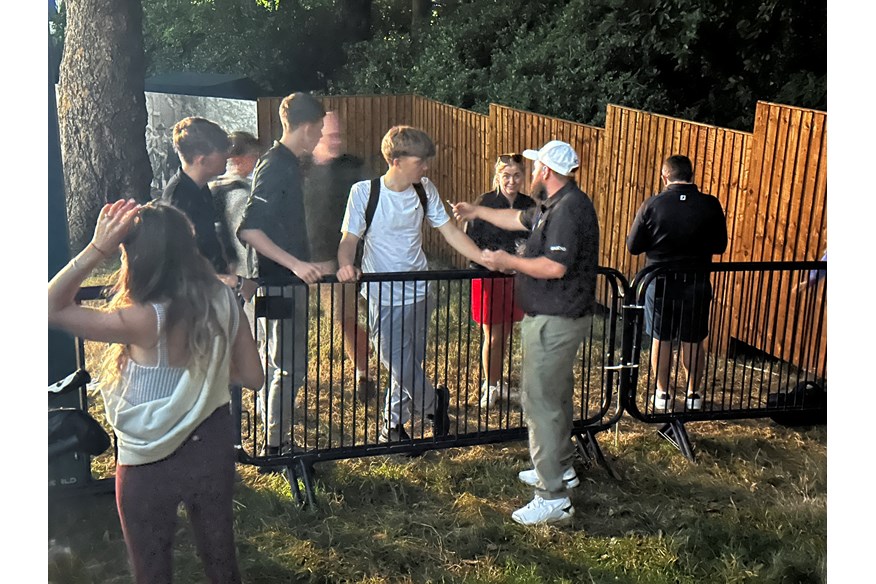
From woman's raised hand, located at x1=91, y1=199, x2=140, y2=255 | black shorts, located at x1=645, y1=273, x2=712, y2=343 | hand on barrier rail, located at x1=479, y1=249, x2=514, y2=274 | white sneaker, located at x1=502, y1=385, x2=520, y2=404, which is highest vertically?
woman's raised hand, located at x1=91, y1=199, x2=140, y2=255

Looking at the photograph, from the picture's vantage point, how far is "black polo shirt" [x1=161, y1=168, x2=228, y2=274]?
234 cm

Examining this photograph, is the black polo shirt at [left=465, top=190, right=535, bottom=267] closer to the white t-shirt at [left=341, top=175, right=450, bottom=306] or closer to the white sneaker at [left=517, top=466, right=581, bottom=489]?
A: the white t-shirt at [left=341, top=175, right=450, bottom=306]

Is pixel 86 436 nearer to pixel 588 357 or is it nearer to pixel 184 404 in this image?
pixel 184 404

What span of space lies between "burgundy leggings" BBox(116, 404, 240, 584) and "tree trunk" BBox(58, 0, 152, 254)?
0.57m

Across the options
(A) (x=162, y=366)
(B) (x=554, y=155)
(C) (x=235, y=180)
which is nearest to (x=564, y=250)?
(B) (x=554, y=155)

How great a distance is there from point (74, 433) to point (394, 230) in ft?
3.36

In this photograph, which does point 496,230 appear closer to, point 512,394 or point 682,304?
point 512,394

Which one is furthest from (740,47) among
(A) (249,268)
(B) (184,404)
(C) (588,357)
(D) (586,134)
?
(B) (184,404)

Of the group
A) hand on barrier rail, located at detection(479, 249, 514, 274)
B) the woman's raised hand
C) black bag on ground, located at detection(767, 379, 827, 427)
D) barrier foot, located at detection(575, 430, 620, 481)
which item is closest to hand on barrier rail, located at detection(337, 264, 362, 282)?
hand on barrier rail, located at detection(479, 249, 514, 274)

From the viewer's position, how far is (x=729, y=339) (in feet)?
10.2

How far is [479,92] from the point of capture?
8.63ft

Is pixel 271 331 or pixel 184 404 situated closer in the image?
pixel 184 404

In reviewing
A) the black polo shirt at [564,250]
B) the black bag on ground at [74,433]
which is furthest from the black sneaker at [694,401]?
the black bag on ground at [74,433]
